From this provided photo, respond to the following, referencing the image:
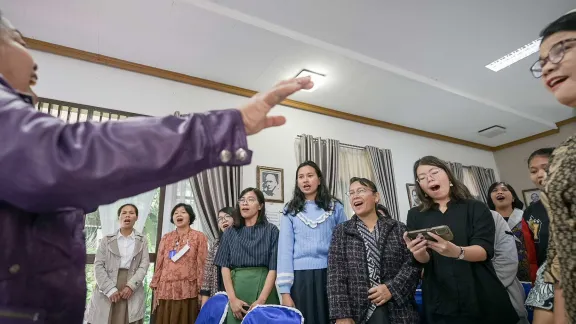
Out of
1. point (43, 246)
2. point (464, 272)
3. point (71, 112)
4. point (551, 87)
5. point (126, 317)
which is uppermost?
point (71, 112)

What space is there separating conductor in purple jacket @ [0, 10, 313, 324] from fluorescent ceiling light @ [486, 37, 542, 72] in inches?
173

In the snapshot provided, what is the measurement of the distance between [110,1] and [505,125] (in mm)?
6323

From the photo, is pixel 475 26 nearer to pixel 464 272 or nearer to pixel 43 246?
pixel 464 272

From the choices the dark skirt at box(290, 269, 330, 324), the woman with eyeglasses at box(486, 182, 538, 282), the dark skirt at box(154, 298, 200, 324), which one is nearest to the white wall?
the dark skirt at box(154, 298, 200, 324)

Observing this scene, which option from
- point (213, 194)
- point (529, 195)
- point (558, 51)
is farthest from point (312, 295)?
point (529, 195)

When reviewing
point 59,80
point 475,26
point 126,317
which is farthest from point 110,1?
point 475,26

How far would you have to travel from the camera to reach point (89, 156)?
42cm

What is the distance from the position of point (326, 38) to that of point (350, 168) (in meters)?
2.08

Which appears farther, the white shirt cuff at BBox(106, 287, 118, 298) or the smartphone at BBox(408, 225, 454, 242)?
the white shirt cuff at BBox(106, 287, 118, 298)

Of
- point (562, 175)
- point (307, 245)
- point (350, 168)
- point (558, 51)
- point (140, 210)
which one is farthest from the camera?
point (350, 168)

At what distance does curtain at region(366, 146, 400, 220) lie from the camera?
4914 mm

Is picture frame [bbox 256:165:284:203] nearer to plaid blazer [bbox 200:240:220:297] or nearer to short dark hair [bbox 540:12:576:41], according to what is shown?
plaid blazer [bbox 200:240:220:297]

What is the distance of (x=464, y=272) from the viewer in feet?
4.99

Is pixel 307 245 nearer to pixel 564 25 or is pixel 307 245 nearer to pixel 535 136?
pixel 564 25
